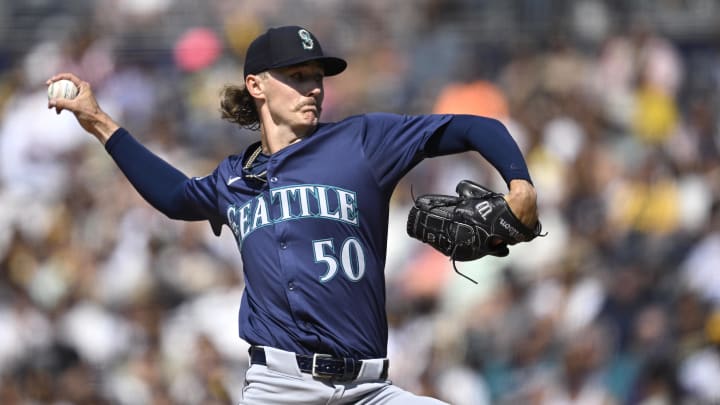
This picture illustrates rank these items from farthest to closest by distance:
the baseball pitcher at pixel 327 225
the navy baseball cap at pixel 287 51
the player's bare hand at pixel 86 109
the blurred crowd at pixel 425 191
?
the blurred crowd at pixel 425 191
the player's bare hand at pixel 86 109
the navy baseball cap at pixel 287 51
the baseball pitcher at pixel 327 225

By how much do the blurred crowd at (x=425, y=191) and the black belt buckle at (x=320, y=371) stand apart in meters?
3.71

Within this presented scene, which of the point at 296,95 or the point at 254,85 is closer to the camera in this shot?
the point at 296,95

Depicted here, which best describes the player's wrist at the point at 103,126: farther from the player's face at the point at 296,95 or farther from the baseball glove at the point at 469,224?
the baseball glove at the point at 469,224

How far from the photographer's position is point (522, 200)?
3887 mm

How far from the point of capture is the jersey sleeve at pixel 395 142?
420 cm

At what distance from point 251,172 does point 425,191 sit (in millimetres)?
4968

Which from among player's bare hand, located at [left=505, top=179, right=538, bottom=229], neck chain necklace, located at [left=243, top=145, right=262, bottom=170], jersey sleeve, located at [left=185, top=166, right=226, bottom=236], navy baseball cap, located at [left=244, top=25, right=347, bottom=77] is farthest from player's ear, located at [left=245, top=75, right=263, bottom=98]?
player's bare hand, located at [left=505, top=179, right=538, bottom=229]

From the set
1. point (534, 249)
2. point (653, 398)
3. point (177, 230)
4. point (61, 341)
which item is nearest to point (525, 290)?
point (534, 249)

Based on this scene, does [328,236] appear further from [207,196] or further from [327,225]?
[207,196]

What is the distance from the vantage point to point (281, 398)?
165 inches

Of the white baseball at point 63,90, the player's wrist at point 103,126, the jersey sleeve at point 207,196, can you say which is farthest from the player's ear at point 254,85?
the white baseball at point 63,90

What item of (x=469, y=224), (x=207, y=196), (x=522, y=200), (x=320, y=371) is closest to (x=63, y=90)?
(x=207, y=196)

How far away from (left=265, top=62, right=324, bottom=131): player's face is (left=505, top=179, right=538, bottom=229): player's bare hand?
2.85 ft

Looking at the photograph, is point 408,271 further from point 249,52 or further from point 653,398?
point 249,52
